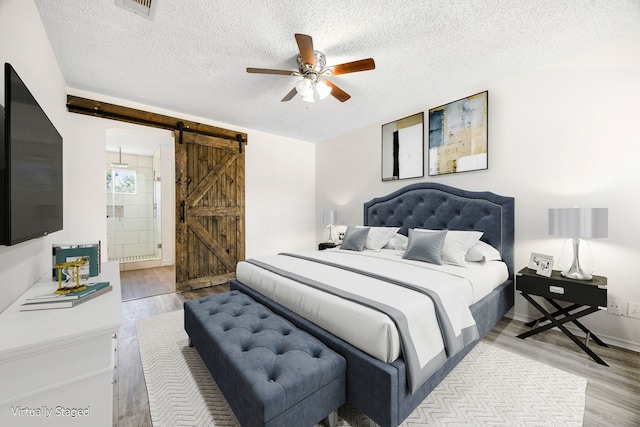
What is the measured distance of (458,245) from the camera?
8.75 feet

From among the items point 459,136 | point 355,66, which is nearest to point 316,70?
point 355,66

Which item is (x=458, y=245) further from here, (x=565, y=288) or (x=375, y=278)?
(x=375, y=278)

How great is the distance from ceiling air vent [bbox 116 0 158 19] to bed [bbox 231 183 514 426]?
85.2 inches

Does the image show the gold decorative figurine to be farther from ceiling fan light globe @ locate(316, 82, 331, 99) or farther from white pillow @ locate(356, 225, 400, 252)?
white pillow @ locate(356, 225, 400, 252)

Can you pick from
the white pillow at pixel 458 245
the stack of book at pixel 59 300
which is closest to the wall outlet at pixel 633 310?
the white pillow at pixel 458 245

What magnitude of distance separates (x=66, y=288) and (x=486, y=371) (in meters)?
2.79

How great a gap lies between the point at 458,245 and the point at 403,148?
1.75m

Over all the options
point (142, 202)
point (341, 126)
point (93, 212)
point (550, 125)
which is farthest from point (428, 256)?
point (142, 202)

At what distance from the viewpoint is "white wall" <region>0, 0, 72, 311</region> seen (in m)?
1.36

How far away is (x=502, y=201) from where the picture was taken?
2.84m

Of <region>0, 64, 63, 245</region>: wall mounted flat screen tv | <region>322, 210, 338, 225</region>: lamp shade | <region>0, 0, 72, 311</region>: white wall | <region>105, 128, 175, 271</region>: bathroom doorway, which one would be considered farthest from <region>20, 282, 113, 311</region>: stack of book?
<region>105, 128, 175, 271</region>: bathroom doorway

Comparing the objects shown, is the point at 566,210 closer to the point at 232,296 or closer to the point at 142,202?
the point at 232,296

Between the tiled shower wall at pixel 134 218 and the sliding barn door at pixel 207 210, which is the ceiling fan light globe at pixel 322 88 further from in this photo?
the tiled shower wall at pixel 134 218

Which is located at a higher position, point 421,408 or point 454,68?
point 454,68
